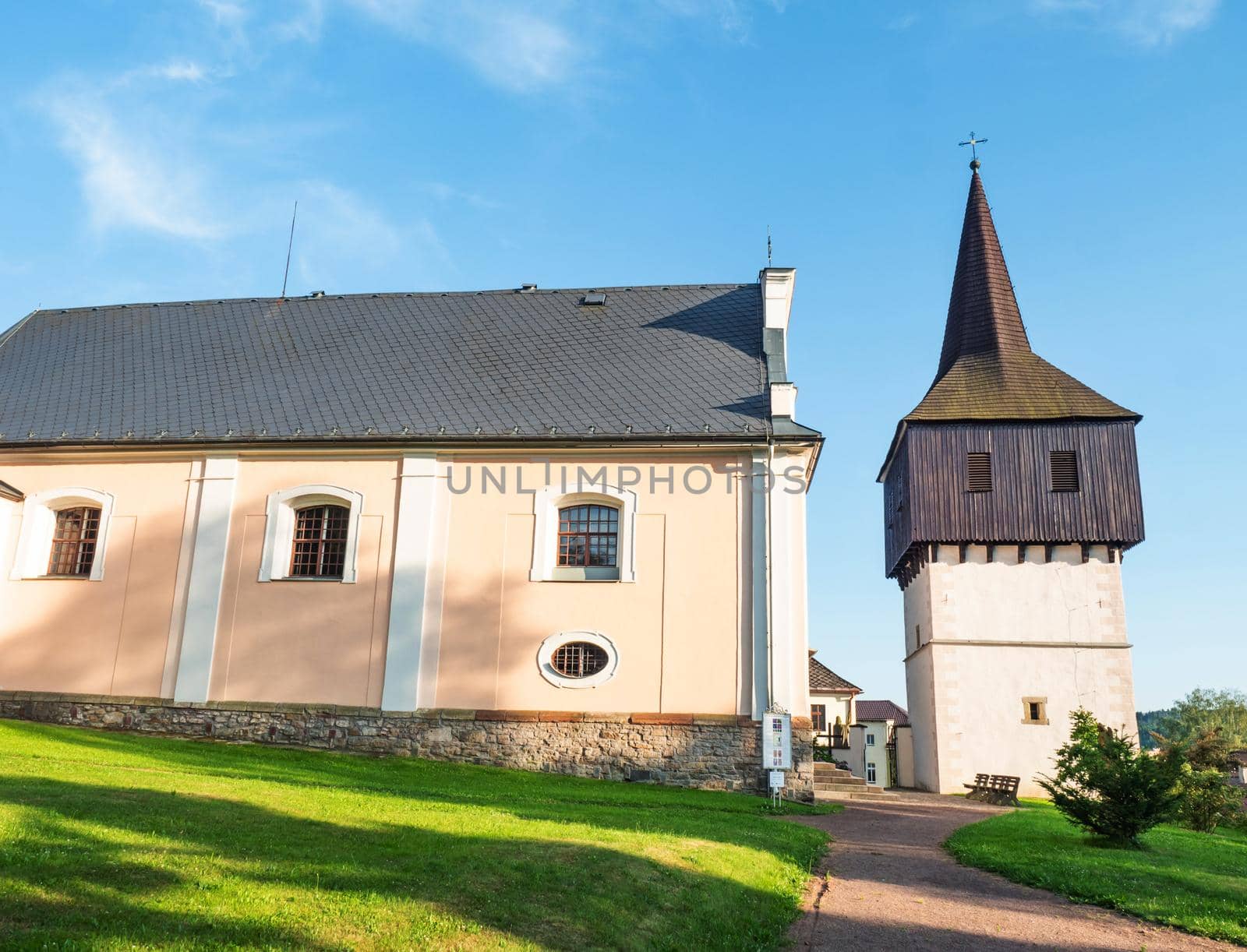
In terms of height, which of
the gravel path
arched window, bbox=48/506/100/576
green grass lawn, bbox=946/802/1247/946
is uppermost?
arched window, bbox=48/506/100/576

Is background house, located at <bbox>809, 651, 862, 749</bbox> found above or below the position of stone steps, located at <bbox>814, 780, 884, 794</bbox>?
above

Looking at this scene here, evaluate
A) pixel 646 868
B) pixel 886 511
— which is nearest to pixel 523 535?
pixel 646 868

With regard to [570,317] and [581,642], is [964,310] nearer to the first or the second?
[570,317]

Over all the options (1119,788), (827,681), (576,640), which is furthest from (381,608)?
(827,681)

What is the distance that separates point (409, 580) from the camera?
17.8 meters

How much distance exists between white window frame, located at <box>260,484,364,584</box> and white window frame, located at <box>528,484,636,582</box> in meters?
3.45

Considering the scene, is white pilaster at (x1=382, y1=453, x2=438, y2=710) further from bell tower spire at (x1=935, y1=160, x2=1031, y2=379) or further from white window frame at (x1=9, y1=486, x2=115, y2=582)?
bell tower spire at (x1=935, y1=160, x2=1031, y2=379)

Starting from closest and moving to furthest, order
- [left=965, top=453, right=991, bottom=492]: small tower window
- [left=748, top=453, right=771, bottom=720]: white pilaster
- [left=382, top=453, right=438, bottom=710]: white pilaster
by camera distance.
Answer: [left=748, top=453, right=771, bottom=720]: white pilaster → [left=382, top=453, right=438, bottom=710]: white pilaster → [left=965, top=453, right=991, bottom=492]: small tower window

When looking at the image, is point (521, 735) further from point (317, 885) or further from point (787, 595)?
point (317, 885)

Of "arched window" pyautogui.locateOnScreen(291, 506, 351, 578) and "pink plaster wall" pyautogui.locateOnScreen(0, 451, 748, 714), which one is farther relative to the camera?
"arched window" pyautogui.locateOnScreen(291, 506, 351, 578)

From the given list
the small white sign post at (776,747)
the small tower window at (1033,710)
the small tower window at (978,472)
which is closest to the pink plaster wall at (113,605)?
the small white sign post at (776,747)

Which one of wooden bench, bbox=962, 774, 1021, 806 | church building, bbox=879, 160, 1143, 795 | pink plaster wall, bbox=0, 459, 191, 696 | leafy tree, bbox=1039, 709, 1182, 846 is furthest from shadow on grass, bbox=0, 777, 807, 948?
church building, bbox=879, 160, 1143, 795

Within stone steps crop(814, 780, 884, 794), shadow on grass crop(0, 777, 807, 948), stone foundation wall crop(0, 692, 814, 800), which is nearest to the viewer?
shadow on grass crop(0, 777, 807, 948)

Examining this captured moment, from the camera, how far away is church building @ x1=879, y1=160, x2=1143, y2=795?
24672 millimetres
